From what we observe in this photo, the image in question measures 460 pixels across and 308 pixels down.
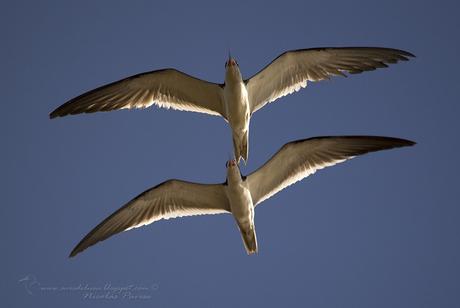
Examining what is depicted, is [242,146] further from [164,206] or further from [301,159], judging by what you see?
[164,206]

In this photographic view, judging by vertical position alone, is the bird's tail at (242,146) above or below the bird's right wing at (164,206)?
above

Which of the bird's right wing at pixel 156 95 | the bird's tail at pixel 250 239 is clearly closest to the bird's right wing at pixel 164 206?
the bird's tail at pixel 250 239

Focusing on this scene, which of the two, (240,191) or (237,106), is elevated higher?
(237,106)

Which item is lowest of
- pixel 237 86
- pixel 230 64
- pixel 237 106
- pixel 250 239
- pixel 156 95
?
pixel 250 239

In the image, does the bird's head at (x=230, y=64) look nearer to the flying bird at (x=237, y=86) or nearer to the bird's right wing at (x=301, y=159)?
the flying bird at (x=237, y=86)

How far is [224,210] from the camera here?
61.7 ft

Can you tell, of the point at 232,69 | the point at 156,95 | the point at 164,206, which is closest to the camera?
the point at 232,69

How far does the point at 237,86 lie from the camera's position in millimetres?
18234

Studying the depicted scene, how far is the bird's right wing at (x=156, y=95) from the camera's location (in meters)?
18.4

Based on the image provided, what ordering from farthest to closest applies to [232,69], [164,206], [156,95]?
[156,95], [164,206], [232,69]

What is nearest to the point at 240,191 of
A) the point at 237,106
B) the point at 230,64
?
the point at 237,106

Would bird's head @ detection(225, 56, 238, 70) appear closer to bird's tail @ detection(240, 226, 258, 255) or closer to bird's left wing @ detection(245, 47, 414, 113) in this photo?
bird's left wing @ detection(245, 47, 414, 113)

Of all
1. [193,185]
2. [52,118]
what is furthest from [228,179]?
[52,118]

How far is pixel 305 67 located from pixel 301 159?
169 centimetres
